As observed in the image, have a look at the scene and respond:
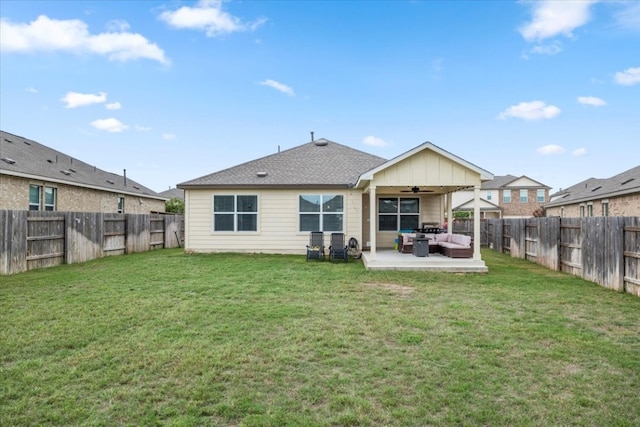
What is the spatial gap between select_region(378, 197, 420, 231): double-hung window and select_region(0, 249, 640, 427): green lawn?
663 centimetres

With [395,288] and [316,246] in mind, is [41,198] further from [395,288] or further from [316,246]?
[395,288]

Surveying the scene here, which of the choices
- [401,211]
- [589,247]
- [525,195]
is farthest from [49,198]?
[525,195]

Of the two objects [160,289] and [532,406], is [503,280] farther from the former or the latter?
[160,289]

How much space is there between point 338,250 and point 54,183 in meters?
13.6

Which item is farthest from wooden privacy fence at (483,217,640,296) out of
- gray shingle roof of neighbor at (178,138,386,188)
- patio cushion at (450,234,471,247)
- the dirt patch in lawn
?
gray shingle roof of neighbor at (178,138,386,188)

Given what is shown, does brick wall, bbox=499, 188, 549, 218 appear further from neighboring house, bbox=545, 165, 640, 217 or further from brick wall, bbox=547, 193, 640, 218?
brick wall, bbox=547, 193, 640, 218

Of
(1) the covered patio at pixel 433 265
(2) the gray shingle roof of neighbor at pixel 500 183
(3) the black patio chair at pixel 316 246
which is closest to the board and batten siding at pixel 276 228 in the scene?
(3) the black patio chair at pixel 316 246

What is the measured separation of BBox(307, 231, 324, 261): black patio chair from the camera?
1188 cm

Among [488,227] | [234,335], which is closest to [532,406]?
[234,335]

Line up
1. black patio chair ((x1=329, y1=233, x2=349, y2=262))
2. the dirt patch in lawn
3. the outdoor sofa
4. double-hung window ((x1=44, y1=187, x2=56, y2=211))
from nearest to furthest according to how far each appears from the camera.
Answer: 1. the dirt patch in lawn
2. the outdoor sofa
3. black patio chair ((x1=329, y1=233, x2=349, y2=262))
4. double-hung window ((x1=44, y1=187, x2=56, y2=211))

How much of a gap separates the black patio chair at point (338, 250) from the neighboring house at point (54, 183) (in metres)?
12.1

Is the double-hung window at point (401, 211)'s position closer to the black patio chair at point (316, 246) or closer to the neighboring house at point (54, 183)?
the black patio chair at point (316, 246)

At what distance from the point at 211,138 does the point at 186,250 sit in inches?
381

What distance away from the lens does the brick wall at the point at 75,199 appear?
13836 millimetres
